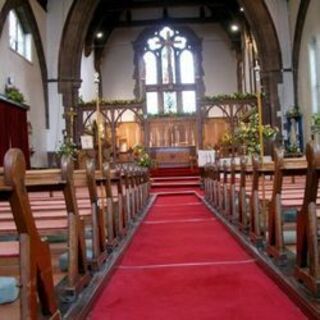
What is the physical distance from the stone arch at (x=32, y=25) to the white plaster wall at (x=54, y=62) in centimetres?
18

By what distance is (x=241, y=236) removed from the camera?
441cm

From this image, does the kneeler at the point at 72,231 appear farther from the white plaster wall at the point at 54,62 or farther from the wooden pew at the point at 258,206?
the white plaster wall at the point at 54,62

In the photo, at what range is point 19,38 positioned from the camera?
13.6 m

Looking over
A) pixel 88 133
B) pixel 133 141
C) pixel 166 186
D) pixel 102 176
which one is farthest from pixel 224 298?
pixel 133 141

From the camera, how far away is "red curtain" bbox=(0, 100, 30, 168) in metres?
11.4

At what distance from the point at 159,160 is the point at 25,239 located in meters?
14.8

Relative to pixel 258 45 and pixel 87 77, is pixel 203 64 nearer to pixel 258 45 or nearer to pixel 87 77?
pixel 87 77

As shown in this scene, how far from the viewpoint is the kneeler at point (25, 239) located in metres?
1.55

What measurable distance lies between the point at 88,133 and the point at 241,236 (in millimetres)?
11669

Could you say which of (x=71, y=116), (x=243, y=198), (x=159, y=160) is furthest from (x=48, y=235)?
(x=159, y=160)

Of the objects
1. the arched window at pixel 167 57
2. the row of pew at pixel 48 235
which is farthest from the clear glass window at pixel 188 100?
the row of pew at pixel 48 235

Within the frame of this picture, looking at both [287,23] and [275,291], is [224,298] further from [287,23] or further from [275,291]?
[287,23]

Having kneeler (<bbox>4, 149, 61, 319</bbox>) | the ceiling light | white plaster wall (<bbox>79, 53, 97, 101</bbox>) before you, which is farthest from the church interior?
the ceiling light

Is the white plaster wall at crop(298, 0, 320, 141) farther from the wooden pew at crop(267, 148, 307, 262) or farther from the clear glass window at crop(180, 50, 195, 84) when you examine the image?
the wooden pew at crop(267, 148, 307, 262)
